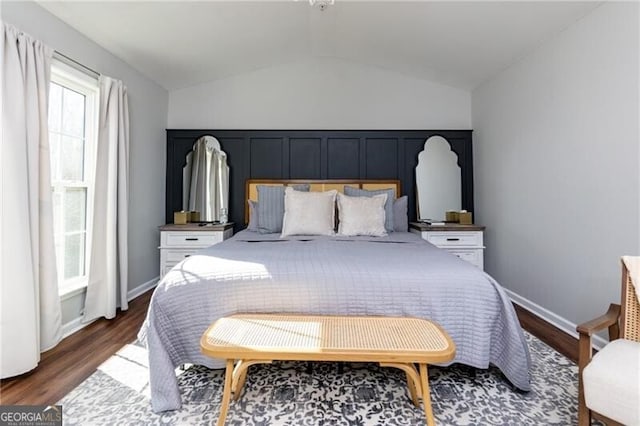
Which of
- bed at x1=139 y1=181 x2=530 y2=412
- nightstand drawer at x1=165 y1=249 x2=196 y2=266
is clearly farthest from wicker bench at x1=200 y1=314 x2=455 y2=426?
nightstand drawer at x1=165 y1=249 x2=196 y2=266

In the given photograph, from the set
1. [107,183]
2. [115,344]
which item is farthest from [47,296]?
[107,183]

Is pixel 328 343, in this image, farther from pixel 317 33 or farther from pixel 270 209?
pixel 317 33

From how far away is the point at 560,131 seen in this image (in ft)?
8.85

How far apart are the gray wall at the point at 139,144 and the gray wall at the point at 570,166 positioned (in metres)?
3.96

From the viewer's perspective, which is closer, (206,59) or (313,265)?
(313,265)

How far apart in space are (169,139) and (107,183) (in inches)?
55.2

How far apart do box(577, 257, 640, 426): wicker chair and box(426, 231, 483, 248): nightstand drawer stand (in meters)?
2.10

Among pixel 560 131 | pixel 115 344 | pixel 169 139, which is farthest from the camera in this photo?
pixel 169 139

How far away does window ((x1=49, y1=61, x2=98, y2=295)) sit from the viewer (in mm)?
2604

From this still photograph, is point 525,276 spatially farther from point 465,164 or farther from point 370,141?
point 370,141

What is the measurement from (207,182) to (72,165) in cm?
154

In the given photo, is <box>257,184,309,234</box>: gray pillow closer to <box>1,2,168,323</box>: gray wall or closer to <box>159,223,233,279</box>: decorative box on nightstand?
<box>159,223,233,279</box>: decorative box on nightstand

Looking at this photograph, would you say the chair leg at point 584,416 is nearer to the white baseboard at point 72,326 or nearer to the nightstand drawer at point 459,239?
the nightstand drawer at point 459,239

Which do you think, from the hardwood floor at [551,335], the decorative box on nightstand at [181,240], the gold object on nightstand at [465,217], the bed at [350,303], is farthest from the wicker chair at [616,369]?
the decorative box on nightstand at [181,240]
